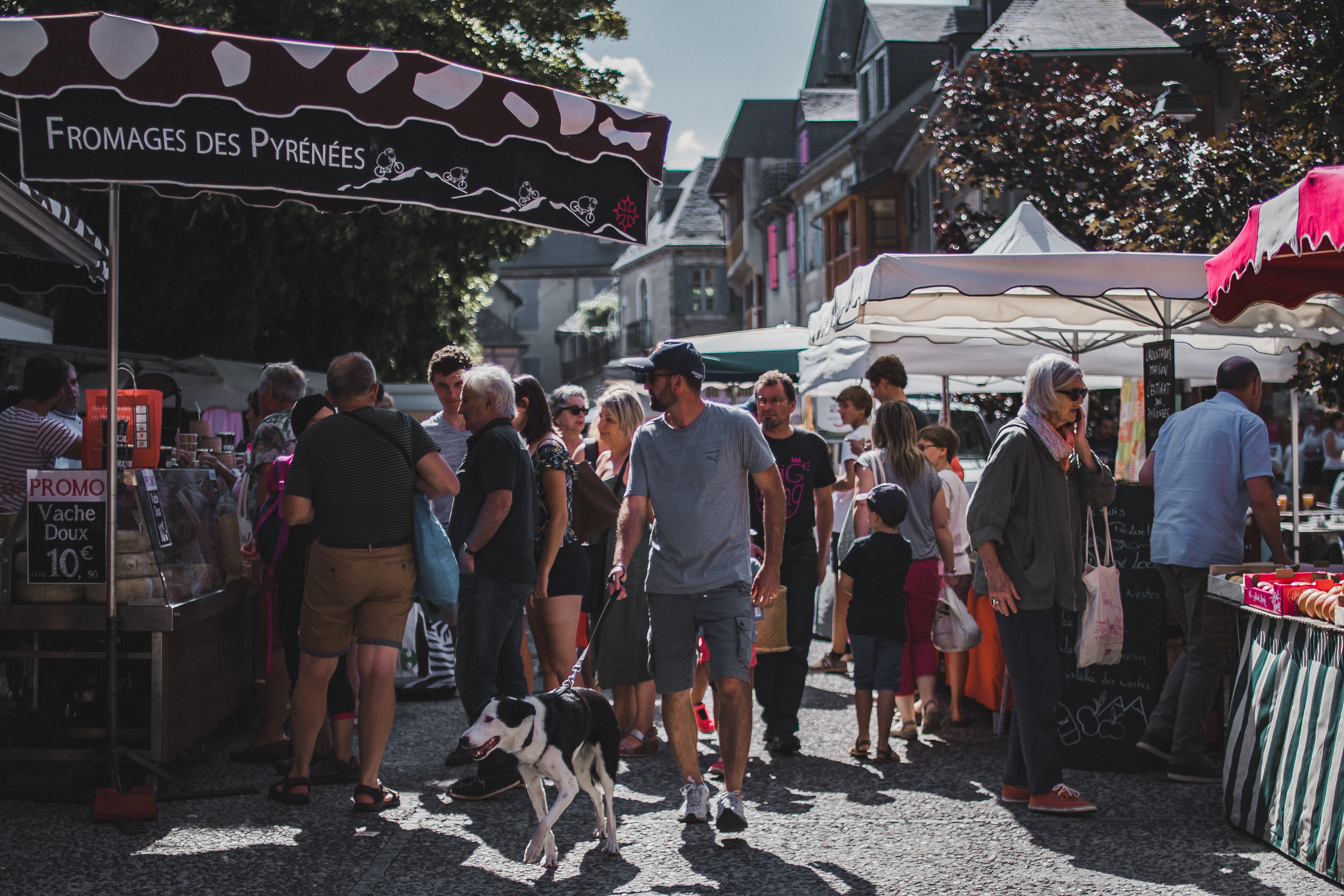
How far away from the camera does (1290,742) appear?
192 inches

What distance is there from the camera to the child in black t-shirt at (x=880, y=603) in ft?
22.4

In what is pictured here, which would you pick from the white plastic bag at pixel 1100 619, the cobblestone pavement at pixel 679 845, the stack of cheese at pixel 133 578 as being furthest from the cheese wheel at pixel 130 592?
the white plastic bag at pixel 1100 619

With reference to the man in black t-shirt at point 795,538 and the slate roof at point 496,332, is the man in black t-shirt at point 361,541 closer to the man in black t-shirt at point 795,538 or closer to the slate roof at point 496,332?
the man in black t-shirt at point 795,538

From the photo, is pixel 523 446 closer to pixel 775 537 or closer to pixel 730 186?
pixel 775 537

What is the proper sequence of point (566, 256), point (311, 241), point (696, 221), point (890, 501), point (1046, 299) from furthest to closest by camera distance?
point (566, 256) → point (696, 221) → point (311, 241) → point (1046, 299) → point (890, 501)

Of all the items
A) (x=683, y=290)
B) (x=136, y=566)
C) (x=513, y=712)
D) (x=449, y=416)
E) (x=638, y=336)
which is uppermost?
(x=683, y=290)

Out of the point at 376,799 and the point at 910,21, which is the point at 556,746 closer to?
the point at 376,799

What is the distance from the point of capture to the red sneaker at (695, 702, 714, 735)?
746 cm

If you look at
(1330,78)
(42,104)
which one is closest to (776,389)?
(42,104)

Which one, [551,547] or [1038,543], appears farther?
[551,547]

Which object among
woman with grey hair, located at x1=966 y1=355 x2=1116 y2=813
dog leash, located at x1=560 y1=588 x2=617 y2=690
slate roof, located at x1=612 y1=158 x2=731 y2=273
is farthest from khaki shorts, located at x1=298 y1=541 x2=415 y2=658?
slate roof, located at x1=612 y1=158 x2=731 y2=273

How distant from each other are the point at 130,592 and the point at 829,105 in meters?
40.0

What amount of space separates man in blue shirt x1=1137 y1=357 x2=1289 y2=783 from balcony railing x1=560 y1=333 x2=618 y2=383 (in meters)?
63.1

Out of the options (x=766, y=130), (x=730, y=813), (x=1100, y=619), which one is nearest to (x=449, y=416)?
(x=730, y=813)
